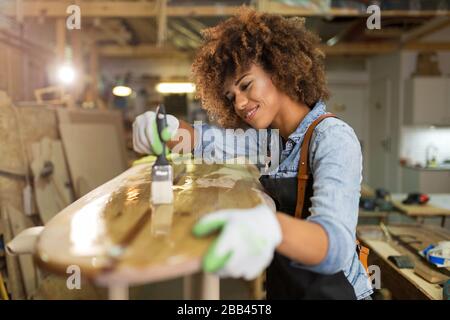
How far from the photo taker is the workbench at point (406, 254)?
2.20 metres

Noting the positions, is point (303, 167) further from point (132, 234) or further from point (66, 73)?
point (66, 73)

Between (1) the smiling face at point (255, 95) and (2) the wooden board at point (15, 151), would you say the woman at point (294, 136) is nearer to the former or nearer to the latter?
(1) the smiling face at point (255, 95)

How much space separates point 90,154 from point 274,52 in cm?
276

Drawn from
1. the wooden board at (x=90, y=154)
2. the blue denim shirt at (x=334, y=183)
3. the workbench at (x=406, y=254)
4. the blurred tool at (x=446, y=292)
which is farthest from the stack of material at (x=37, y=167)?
the blurred tool at (x=446, y=292)

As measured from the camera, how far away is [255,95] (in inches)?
58.2

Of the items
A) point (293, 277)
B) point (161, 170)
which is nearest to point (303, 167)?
point (293, 277)

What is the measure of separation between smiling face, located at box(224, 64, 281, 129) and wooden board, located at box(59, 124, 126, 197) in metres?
2.30

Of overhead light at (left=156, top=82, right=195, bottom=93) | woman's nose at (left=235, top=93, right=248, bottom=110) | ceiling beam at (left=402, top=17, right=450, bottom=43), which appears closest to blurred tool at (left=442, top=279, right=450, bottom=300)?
woman's nose at (left=235, top=93, right=248, bottom=110)

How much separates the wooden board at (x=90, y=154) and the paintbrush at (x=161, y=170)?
2.32 m

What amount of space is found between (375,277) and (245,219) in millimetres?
1791

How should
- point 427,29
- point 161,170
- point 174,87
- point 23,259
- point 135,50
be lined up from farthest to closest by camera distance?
point 174,87
point 135,50
point 427,29
point 23,259
point 161,170

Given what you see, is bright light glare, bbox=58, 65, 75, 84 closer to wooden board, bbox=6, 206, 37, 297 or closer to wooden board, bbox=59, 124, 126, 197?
wooden board, bbox=59, 124, 126, 197

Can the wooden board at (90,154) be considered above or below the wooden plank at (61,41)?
below
